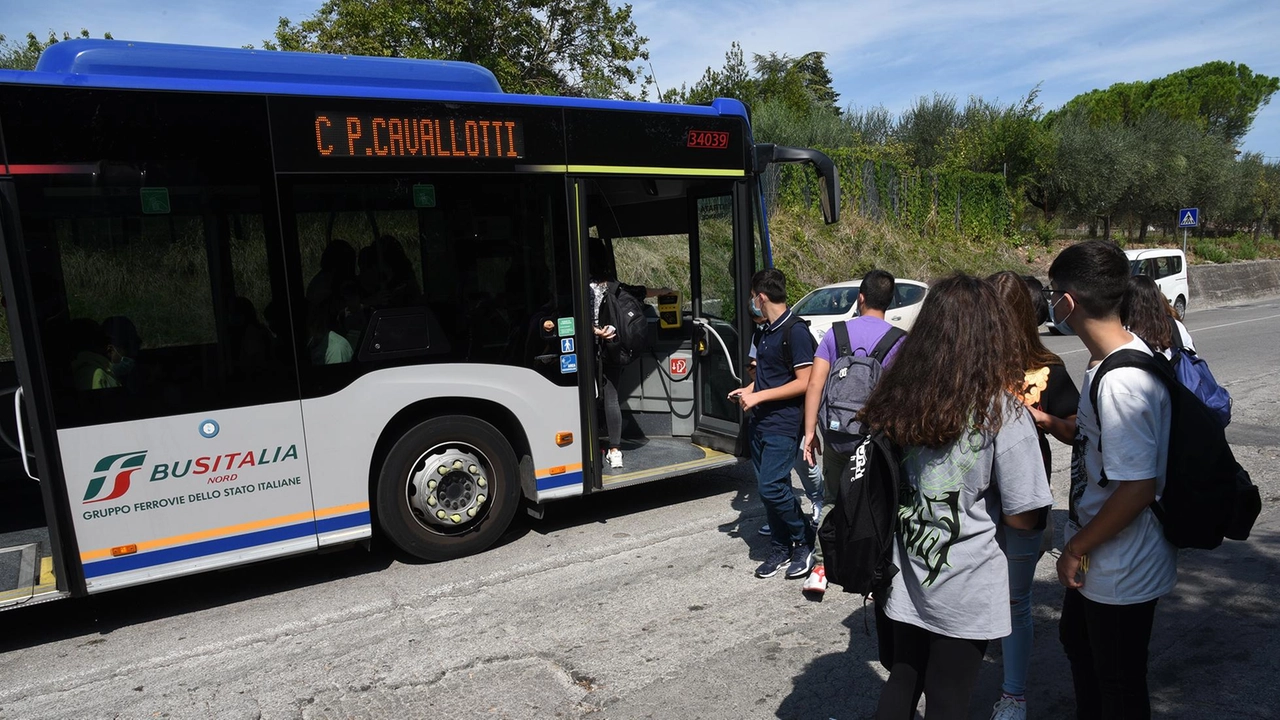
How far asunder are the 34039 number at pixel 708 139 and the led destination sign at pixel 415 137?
4.65ft

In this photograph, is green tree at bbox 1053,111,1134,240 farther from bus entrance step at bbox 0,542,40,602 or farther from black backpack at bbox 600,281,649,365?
bus entrance step at bbox 0,542,40,602

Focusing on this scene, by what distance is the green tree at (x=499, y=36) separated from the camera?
18.2 meters

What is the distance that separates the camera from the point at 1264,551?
512 centimetres

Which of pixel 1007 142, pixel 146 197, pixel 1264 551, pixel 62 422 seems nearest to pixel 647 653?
pixel 62 422

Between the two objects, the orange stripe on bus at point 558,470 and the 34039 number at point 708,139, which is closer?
the orange stripe on bus at point 558,470

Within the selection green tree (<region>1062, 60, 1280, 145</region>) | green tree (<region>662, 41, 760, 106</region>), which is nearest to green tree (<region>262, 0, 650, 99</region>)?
green tree (<region>662, 41, 760, 106</region>)

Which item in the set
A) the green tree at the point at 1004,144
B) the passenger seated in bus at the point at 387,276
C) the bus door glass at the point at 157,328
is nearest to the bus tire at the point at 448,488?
the bus door glass at the point at 157,328

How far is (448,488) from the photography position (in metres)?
5.55

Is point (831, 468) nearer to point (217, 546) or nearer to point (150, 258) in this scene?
point (217, 546)

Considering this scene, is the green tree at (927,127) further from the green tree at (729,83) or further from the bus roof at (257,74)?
the bus roof at (257,74)

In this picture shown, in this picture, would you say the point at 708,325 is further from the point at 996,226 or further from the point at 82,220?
the point at 996,226

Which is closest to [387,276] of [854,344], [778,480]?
[778,480]

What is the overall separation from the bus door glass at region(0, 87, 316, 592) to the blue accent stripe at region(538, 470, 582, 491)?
1.53m

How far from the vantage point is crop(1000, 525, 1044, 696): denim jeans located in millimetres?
3145
